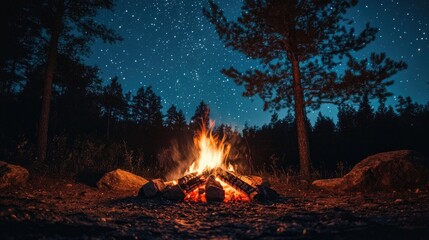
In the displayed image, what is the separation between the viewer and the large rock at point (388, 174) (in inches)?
263

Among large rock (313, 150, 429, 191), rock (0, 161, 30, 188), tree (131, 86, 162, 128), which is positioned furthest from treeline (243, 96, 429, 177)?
tree (131, 86, 162, 128)

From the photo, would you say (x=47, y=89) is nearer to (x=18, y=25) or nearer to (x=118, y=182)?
(x=18, y=25)

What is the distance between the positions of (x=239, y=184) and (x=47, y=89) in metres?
7.80

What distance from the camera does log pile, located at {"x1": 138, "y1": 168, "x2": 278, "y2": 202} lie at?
5.73 meters

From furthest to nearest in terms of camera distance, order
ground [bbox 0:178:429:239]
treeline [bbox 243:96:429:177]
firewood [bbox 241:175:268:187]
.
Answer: treeline [bbox 243:96:429:177], firewood [bbox 241:175:268:187], ground [bbox 0:178:429:239]

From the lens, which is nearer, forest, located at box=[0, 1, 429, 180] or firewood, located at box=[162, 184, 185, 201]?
firewood, located at box=[162, 184, 185, 201]

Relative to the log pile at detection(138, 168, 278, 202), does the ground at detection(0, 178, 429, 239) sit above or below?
below

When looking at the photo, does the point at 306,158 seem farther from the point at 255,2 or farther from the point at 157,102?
the point at 157,102

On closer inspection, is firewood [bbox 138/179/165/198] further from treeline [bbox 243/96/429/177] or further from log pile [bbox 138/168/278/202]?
A: treeline [bbox 243/96/429/177]

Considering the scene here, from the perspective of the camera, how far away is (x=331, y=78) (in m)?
9.96

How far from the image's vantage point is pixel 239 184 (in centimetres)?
595

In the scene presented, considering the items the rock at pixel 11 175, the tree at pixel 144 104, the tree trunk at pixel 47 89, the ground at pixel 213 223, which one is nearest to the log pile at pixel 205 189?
the ground at pixel 213 223

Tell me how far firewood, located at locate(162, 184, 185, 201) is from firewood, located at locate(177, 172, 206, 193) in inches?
4.3

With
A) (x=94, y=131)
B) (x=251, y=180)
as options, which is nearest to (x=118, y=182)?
(x=251, y=180)
